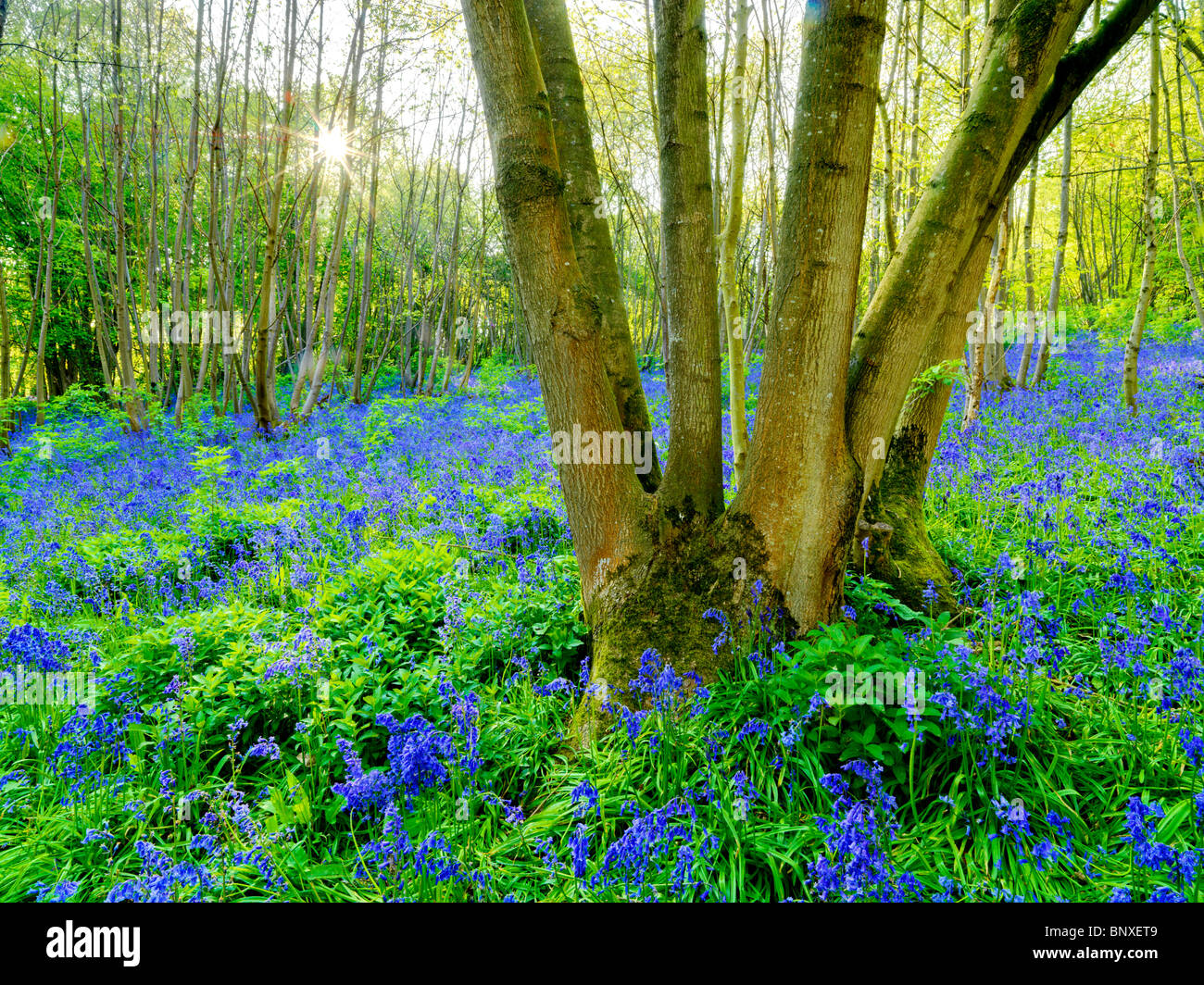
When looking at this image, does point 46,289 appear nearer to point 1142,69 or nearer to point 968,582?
point 968,582

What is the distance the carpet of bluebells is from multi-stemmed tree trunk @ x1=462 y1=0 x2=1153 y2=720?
316mm

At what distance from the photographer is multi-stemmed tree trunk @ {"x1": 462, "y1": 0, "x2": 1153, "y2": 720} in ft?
8.13

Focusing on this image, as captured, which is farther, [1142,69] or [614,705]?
[1142,69]

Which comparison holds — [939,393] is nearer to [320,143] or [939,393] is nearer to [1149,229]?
[1149,229]

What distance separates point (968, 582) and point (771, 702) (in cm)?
204

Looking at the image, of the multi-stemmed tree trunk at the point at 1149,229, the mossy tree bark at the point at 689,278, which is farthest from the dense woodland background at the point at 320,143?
the mossy tree bark at the point at 689,278

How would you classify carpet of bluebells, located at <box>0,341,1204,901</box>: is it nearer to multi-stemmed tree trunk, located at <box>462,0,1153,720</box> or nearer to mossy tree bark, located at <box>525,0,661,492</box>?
multi-stemmed tree trunk, located at <box>462,0,1153,720</box>

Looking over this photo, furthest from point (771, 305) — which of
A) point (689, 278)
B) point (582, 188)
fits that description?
point (582, 188)

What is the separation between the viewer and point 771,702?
7.84 feet

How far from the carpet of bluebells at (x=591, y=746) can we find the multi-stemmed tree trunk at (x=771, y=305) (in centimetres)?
32

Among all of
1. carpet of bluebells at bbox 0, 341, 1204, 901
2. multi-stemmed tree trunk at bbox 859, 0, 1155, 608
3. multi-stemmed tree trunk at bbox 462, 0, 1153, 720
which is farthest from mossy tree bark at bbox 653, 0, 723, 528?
multi-stemmed tree trunk at bbox 859, 0, 1155, 608

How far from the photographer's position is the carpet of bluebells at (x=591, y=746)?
73.1 inches
